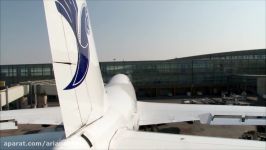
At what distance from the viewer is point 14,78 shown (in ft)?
165

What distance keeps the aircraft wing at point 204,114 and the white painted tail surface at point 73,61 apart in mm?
9894

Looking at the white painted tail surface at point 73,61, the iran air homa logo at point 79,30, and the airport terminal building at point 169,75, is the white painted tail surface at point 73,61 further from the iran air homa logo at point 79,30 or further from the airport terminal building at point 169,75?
the airport terminal building at point 169,75

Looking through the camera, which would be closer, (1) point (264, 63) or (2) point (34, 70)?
(2) point (34, 70)

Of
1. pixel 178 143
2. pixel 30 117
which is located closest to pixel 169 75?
pixel 30 117

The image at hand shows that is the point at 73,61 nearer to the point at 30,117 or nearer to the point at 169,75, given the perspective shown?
the point at 30,117

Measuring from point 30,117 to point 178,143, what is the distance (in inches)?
456

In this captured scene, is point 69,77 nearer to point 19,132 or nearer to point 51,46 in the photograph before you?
point 51,46

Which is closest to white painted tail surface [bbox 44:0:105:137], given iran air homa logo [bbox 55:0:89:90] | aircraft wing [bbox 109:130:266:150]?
iran air homa logo [bbox 55:0:89:90]

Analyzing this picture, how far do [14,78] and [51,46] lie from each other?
49635mm

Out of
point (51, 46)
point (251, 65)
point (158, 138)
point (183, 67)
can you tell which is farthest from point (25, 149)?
point (251, 65)

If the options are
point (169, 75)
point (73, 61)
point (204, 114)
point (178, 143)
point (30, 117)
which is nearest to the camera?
point (73, 61)

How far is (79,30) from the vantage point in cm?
638

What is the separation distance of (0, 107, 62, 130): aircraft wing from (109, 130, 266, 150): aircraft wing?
358 inches

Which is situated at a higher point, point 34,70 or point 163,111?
point 34,70
